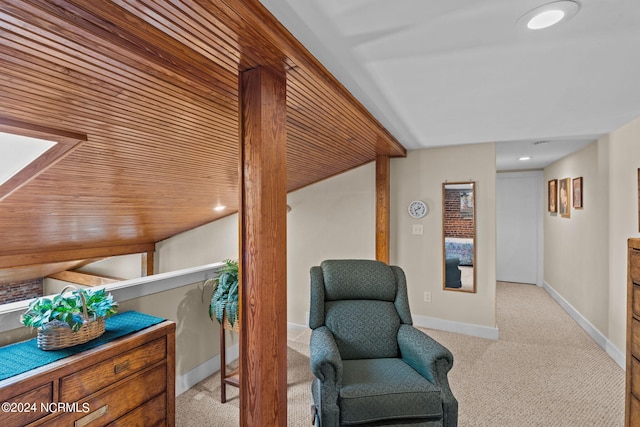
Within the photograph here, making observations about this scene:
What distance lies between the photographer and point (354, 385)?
1684mm

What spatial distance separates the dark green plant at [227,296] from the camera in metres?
2.27

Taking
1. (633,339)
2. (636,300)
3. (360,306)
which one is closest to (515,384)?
(633,339)

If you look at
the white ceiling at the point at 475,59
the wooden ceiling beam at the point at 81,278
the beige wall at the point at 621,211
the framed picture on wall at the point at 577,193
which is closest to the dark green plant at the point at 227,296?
the white ceiling at the point at 475,59

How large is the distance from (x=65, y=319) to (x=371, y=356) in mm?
1660

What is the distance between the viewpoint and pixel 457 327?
3719mm

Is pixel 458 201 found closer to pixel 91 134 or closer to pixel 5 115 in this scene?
pixel 91 134

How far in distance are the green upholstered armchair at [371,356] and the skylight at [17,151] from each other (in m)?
1.75

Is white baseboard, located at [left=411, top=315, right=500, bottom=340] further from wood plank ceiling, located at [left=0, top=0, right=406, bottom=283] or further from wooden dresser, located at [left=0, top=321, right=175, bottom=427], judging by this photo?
wooden dresser, located at [left=0, top=321, right=175, bottom=427]

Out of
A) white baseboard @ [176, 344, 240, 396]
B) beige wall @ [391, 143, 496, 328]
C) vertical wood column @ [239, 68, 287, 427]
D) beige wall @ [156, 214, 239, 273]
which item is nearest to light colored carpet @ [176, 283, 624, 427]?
white baseboard @ [176, 344, 240, 396]

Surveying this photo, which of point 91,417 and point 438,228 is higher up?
point 438,228

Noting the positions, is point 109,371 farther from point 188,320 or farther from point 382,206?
point 382,206

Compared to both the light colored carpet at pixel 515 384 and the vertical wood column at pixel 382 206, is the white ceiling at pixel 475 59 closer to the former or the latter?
the vertical wood column at pixel 382 206

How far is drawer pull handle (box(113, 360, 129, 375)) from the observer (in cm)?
153

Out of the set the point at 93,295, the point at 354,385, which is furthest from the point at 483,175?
the point at 93,295
